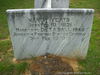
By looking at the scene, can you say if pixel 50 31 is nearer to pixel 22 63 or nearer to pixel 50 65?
pixel 50 65

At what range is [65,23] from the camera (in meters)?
3.67

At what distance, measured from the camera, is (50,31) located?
3752 millimetres

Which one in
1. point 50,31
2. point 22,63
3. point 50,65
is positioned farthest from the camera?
point 22,63

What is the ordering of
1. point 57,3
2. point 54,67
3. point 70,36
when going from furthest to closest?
point 57,3
point 70,36
point 54,67

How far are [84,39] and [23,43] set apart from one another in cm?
134

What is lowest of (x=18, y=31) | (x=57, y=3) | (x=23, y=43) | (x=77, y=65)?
(x=77, y=65)

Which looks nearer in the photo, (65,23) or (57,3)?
(65,23)

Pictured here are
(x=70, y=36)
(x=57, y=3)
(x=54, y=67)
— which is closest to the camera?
(x=54, y=67)

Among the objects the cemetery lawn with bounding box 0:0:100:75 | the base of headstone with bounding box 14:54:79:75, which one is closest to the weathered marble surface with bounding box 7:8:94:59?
the base of headstone with bounding box 14:54:79:75

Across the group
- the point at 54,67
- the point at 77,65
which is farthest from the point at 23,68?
the point at 77,65

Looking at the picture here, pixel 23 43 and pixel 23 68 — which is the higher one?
pixel 23 43

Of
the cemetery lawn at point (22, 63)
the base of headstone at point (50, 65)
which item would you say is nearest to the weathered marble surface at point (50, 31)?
the base of headstone at point (50, 65)

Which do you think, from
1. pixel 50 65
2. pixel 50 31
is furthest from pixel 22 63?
pixel 50 31

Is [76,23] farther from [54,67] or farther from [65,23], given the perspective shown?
[54,67]
